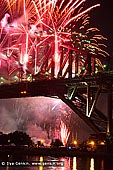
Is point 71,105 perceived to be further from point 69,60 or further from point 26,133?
point 26,133

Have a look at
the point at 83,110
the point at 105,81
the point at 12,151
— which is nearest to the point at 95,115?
the point at 83,110

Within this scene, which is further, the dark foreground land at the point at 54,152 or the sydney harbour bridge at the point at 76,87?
the sydney harbour bridge at the point at 76,87

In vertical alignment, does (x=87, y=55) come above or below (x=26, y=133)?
above

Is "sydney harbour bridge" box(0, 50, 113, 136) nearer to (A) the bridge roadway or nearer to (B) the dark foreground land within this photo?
(A) the bridge roadway

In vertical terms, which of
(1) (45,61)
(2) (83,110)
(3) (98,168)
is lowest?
(3) (98,168)

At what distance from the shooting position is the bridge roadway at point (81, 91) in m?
69.2

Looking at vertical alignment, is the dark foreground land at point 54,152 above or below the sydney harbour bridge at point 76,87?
below

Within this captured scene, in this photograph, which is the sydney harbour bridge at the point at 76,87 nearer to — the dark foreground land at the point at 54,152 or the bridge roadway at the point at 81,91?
the bridge roadway at the point at 81,91

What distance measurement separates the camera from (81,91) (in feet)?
247

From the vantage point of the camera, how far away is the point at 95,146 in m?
66.6

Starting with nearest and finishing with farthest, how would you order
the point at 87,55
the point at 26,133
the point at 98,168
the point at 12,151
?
1. the point at 98,168
2. the point at 12,151
3. the point at 87,55
4. the point at 26,133

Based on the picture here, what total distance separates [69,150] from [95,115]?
7794 millimetres

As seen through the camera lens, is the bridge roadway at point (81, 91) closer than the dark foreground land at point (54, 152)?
No

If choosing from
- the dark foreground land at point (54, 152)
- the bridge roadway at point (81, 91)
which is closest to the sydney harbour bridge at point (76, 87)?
the bridge roadway at point (81, 91)
